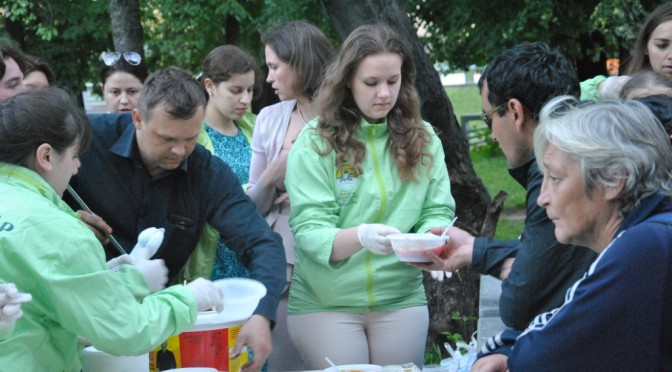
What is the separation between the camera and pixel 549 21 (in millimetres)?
9445

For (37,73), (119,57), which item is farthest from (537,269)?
(37,73)

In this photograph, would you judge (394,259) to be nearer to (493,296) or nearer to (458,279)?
(493,296)

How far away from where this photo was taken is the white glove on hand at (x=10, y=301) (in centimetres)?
216

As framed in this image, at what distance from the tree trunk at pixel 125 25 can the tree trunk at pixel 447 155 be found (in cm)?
228

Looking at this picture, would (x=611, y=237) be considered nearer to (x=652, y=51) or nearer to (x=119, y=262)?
(x=119, y=262)

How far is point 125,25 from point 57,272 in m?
5.46

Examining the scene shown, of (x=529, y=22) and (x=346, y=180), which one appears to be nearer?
(x=346, y=180)

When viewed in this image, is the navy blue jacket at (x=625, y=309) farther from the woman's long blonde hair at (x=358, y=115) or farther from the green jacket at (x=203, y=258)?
the green jacket at (x=203, y=258)

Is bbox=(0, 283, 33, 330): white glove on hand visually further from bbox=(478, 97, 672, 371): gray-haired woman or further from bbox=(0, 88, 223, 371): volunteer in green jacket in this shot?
bbox=(478, 97, 672, 371): gray-haired woman

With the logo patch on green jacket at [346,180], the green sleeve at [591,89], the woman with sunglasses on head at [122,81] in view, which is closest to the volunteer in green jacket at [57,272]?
the logo patch on green jacket at [346,180]

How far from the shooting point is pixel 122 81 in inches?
179

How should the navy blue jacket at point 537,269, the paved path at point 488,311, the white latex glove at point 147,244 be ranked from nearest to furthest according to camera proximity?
the navy blue jacket at point 537,269, the white latex glove at point 147,244, the paved path at point 488,311

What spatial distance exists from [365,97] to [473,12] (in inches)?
257

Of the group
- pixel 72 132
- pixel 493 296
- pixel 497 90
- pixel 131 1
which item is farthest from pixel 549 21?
pixel 72 132
